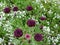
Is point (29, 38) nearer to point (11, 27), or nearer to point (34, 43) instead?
point (34, 43)

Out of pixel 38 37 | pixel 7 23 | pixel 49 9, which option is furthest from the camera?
pixel 49 9

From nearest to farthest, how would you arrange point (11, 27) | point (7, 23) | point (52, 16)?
point (11, 27) < point (7, 23) < point (52, 16)

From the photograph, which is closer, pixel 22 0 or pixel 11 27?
pixel 11 27

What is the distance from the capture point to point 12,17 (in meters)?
2.31

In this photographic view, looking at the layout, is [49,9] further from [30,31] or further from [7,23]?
[30,31]

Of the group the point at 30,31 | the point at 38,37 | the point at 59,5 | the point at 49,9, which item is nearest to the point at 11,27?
the point at 30,31

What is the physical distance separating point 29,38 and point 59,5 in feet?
4.91

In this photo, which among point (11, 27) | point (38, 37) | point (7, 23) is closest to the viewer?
point (38, 37)

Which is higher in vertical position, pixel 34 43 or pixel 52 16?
pixel 34 43

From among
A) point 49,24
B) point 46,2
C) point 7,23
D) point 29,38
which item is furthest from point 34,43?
point 46,2

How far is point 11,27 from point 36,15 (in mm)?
539

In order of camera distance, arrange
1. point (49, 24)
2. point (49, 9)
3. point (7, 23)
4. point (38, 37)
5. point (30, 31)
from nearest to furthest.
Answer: point (38, 37) → point (30, 31) → point (7, 23) → point (49, 24) → point (49, 9)

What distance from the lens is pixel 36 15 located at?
256 cm

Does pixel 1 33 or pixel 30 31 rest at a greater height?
pixel 30 31
